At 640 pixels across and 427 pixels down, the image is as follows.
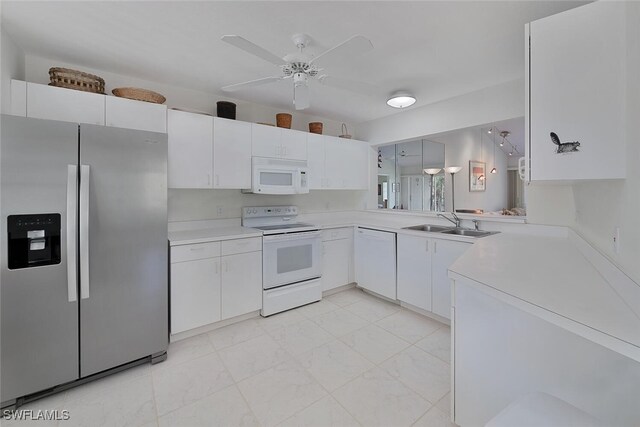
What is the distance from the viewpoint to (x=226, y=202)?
10.8ft

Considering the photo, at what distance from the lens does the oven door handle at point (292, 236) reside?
2.98m

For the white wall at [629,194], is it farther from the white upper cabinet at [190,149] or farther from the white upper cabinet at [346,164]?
the white upper cabinet at [190,149]

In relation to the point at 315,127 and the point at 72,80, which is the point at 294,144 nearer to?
the point at 315,127

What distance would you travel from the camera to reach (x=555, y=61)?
126cm

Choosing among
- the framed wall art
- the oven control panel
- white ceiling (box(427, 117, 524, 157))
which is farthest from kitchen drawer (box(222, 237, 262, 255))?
the framed wall art

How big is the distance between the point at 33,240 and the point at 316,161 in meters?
Result: 2.79

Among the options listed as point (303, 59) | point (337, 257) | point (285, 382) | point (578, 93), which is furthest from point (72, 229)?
point (578, 93)

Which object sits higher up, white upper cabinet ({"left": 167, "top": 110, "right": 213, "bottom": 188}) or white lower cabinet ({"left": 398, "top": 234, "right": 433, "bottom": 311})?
white upper cabinet ({"left": 167, "top": 110, "right": 213, "bottom": 188})

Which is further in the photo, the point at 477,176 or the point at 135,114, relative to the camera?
the point at 477,176

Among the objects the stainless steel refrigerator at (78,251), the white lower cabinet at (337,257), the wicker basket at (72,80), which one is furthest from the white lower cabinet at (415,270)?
the wicker basket at (72,80)

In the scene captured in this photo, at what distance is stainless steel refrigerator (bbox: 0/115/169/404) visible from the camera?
5.49ft

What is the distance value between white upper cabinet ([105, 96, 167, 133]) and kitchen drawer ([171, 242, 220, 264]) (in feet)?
3.66

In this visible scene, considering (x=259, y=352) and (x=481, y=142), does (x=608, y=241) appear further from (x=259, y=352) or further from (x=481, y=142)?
(x=481, y=142)

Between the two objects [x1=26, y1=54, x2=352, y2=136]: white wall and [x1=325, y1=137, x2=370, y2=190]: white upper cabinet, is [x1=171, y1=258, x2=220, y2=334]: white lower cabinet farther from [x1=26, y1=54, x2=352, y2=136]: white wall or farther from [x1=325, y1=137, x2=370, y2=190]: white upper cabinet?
[x1=325, y1=137, x2=370, y2=190]: white upper cabinet
